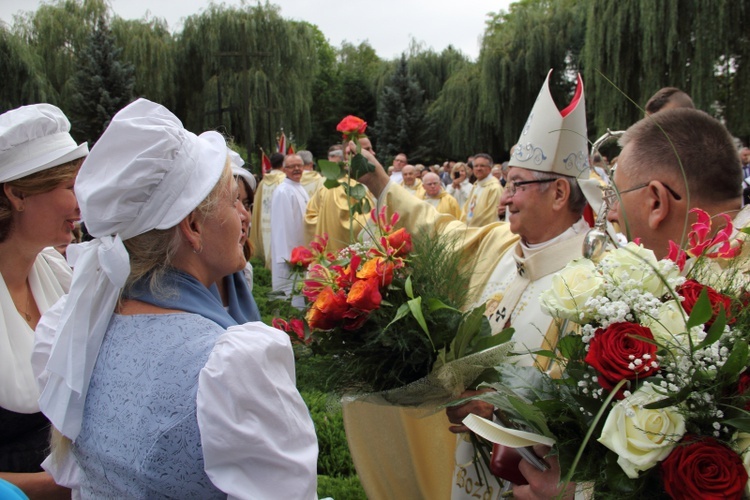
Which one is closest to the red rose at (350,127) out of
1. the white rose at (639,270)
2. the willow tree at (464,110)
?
the white rose at (639,270)

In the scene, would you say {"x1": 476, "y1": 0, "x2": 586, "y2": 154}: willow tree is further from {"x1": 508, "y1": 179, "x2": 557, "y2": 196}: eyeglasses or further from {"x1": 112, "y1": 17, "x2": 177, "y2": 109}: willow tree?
{"x1": 508, "y1": 179, "x2": 557, "y2": 196}: eyeglasses

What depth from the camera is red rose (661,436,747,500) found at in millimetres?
1093

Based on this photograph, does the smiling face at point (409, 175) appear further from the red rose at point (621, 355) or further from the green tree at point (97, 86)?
the green tree at point (97, 86)

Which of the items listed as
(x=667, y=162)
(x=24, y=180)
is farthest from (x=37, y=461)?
(x=667, y=162)

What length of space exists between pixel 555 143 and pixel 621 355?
1735mm

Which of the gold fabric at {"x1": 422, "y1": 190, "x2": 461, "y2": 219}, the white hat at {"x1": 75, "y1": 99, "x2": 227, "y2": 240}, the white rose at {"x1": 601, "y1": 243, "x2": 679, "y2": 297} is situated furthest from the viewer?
the gold fabric at {"x1": 422, "y1": 190, "x2": 461, "y2": 219}

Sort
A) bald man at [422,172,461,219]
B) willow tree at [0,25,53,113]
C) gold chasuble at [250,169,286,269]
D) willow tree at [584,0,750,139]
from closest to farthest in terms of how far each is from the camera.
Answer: bald man at [422,172,461,219]
gold chasuble at [250,169,286,269]
willow tree at [584,0,750,139]
willow tree at [0,25,53,113]

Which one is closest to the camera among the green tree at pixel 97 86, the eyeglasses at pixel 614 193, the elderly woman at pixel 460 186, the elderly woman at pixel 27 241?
the eyeglasses at pixel 614 193

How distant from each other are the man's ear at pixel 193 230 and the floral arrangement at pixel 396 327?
502mm

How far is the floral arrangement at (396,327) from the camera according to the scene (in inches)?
75.0

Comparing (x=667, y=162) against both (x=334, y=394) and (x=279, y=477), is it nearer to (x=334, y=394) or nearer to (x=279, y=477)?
(x=334, y=394)

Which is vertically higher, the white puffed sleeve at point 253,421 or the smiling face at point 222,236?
the smiling face at point 222,236

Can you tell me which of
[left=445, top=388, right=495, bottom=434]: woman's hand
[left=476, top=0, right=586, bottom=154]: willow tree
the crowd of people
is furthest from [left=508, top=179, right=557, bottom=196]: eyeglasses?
[left=476, top=0, right=586, bottom=154]: willow tree

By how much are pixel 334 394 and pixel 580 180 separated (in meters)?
1.30
